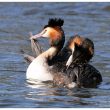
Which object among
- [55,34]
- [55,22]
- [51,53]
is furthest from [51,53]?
[55,22]

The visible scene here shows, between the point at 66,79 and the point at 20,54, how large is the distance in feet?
9.74

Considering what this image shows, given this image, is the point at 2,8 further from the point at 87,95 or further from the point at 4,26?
the point at 87,95

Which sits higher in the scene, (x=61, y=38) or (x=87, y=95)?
(x=61, y=38)

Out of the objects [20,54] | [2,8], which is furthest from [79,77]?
[2,8]

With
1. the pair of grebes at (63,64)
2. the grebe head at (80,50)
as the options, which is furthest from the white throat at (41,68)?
the grebe head at (80,50)

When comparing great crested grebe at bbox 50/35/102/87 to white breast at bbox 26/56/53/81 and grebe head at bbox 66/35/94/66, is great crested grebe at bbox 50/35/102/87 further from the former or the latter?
white breast at bbox 26/56/53/81

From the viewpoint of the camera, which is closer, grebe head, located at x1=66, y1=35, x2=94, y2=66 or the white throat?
grebe head, located at x1=66, y1=35, x2=94, y2=66

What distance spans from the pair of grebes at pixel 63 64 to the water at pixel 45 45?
227 millimetres

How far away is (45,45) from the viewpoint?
15.7m

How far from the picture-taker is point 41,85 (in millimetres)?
11766

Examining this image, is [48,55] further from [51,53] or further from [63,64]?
[63,64]

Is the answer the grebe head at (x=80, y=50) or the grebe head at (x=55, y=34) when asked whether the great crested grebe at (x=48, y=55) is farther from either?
the grebe head at (x=80, y=50)

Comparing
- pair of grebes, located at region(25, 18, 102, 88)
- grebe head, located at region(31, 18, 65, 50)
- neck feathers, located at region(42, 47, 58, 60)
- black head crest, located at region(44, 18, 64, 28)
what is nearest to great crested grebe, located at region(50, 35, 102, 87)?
pair of grebes, located at region(25, 18, 102, 88)

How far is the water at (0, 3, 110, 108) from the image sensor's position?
10578mm
